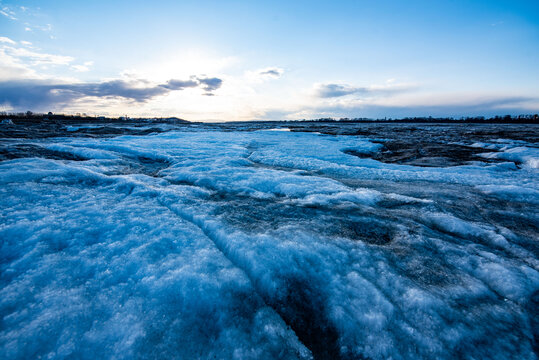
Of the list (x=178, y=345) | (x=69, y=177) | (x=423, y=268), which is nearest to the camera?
(x=178, y=345)

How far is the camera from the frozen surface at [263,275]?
1.39 metres

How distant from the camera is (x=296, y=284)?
183cm

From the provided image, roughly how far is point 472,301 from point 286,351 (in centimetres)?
143

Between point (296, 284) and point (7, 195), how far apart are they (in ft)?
12.9

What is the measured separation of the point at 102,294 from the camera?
1.66 m

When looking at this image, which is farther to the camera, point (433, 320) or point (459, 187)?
point (459, 187)

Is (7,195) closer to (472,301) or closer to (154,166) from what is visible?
(154,166)

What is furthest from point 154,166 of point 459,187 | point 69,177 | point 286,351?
point 459,187

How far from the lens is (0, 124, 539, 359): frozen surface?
54.8 inches

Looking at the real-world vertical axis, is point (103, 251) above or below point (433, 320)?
above

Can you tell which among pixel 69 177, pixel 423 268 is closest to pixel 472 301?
pixel 423 268

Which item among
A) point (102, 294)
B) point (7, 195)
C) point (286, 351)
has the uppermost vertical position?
point (7, 195)

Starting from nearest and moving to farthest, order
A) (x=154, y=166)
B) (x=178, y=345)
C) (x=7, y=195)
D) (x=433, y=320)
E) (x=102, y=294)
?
(x=178, y=345)
(x=433, y=320)
(x=102, y=294)
(x=7, y=195)
(x=154, y=166)

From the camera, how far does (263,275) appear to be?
6.15 feet
